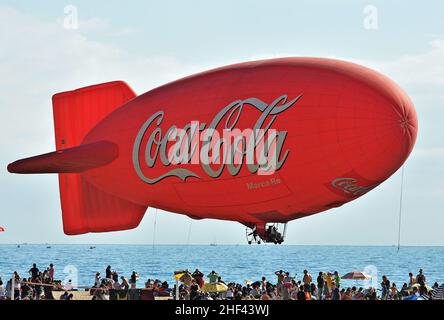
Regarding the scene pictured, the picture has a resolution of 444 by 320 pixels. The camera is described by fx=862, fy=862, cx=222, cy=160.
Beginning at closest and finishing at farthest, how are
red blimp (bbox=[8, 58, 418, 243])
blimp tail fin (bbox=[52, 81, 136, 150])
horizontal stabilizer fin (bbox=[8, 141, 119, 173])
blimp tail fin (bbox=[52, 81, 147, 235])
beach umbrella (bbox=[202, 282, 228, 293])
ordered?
red blimp (bbox=[8, 58, 418, 243]) → horizontal stabilizer fin (bbox=[8, 141, 119, 173]) → blimp tail fin (bbox=[52, 81, 147, 235]) → blimp tail fin (bbox=[52, 81, 136, 150]) → beach umbrella (bbox=[202, 282, 228, 293])

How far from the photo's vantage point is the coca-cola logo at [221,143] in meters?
25.7

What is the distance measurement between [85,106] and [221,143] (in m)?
8.21

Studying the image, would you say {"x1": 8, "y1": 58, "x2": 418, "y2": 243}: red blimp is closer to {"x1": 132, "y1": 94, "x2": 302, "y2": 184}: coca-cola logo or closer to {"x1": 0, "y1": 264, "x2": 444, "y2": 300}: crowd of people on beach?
{"x1": 132, "y1": 94, "x2": 302, "y2": 184}: coca-cola logo

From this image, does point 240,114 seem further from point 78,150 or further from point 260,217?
point 78,150

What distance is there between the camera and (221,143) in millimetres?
26516

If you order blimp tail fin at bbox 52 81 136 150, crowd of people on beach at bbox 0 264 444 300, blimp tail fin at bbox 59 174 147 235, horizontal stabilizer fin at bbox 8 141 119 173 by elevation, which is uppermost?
blimp tail fin at bbox 52 81 136 150

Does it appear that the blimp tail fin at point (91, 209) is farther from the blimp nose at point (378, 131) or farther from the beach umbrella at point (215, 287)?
the blimp nose at point (378, 131)

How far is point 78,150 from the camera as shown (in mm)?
30719

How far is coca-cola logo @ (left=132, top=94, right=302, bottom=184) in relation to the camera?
25.7 m

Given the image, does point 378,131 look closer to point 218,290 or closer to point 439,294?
point 439,294

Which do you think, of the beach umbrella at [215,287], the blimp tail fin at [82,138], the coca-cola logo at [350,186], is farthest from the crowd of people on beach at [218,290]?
the coca-cola logo at [350,186]

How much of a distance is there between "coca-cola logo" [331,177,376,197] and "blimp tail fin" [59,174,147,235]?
8.56m

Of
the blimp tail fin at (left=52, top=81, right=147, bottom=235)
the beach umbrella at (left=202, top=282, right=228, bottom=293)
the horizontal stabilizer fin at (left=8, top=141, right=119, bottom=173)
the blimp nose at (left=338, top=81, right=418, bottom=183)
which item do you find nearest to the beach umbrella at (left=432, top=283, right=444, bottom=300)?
the blimp nose at (left=338, top=81, right=418, bottom=183)
